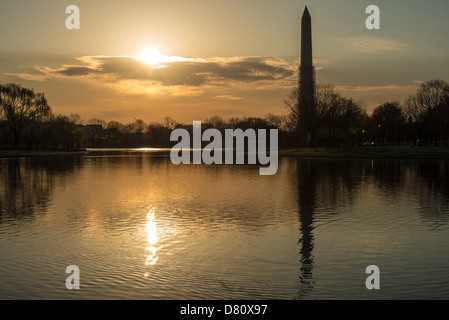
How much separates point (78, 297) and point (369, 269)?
642 cm

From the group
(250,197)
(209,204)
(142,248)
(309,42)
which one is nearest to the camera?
(142,248)

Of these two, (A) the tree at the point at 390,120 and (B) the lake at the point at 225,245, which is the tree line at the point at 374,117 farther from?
(B) the lake at the point at 225,245

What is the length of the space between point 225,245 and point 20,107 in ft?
328

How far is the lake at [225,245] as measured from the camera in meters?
9.90

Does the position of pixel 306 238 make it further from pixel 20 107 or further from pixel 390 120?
pixel 390 120

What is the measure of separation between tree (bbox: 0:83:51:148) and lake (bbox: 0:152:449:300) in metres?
82.7

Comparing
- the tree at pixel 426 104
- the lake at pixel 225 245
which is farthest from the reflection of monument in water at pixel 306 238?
the tree at pixel 426 104

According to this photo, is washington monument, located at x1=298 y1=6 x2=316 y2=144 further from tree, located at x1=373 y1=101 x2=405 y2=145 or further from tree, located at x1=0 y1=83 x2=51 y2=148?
tree, located at x1=0 y1=83 x2=51 y2=148

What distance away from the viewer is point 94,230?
53.1ft

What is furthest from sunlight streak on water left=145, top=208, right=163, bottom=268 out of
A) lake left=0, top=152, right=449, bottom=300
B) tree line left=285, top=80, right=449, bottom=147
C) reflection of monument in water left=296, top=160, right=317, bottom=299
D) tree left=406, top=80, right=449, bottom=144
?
tree left=406, top=80, right=449, bottom=144

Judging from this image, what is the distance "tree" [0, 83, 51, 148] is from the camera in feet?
331
